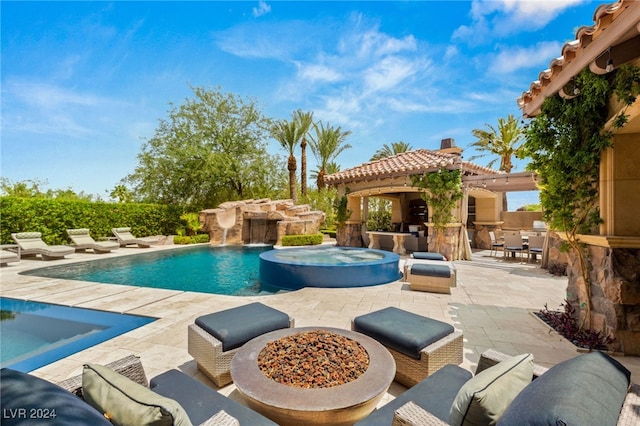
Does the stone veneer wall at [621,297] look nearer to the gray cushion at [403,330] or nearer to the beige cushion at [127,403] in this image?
the gray cushion at [403,330]

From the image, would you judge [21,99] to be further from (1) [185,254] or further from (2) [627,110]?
(2) [627,110]

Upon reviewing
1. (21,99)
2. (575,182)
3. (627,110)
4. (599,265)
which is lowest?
(599,265)

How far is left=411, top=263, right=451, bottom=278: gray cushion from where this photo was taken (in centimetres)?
692

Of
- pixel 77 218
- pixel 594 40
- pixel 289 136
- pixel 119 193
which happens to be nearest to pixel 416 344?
pixel 594 40

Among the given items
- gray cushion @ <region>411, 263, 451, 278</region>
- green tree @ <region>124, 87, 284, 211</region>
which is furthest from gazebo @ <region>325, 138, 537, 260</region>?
green tree @ <region>124, 87, 284, 211</region>

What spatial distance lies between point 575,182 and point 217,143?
2405 centimetres

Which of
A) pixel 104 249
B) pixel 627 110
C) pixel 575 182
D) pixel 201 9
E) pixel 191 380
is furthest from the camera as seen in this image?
pixel 104 249

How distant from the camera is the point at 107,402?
1.54 meters

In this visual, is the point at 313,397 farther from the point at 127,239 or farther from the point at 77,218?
the point at 77,218

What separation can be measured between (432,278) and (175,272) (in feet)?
29.0

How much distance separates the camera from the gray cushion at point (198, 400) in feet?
6.25

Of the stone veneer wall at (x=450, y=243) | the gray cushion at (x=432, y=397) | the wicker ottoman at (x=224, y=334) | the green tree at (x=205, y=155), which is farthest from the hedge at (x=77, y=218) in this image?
the gray cushion at (x=432, y=397)

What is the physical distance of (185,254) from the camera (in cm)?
1485

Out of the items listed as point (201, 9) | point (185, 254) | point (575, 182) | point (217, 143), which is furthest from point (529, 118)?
point (217, 143)
